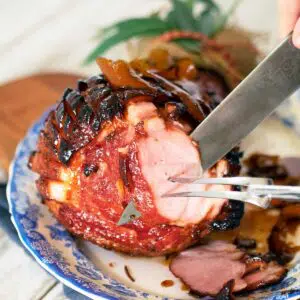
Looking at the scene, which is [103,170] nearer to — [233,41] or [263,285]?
[263,285]

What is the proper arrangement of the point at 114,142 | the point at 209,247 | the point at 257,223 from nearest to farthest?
1. the point at 114,142
2. the point at 209,247
3. the point at 257,223

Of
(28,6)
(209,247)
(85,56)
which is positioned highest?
(28,6)

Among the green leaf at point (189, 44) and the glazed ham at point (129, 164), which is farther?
the green leaf at point (189, 44)

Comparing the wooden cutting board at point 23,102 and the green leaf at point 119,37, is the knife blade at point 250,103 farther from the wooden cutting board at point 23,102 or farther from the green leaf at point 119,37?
the green leaf at point 119,37

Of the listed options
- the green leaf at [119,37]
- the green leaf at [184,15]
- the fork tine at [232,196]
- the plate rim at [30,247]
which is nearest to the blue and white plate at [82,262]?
the plate rim at [30,247]

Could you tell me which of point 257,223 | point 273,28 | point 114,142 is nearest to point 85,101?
point 114,142

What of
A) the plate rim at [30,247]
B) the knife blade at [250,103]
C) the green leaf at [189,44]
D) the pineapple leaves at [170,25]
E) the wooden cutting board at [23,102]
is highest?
the pineapple leaves at [170,25]

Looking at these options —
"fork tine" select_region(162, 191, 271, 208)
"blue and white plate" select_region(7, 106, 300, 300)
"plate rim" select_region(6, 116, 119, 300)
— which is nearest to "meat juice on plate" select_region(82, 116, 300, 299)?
"blue and white plate" select_region(7, 106, 300, 300)

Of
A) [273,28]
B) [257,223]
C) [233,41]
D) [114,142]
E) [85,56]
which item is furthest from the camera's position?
[273,28]
